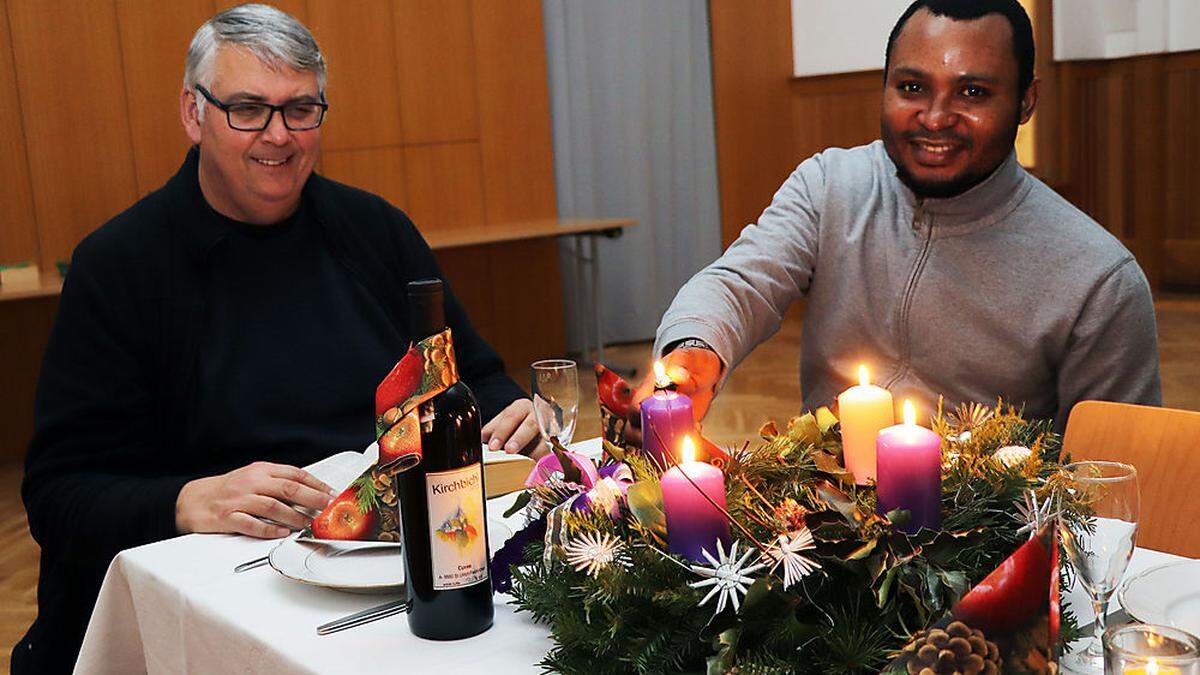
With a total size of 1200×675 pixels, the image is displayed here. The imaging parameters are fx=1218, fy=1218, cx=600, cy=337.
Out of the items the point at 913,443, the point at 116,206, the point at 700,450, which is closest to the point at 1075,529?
the point at 913,443

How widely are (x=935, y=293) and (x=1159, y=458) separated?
20.9 inches

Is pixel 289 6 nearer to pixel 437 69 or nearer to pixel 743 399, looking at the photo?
pixel 437 69

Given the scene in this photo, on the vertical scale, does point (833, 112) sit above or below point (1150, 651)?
above

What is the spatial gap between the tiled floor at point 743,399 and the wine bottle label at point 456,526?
223cm

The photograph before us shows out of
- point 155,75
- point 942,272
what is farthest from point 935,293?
point 155,75

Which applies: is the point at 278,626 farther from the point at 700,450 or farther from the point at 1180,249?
the point at 1180,249

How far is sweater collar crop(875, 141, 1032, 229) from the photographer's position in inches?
81.9

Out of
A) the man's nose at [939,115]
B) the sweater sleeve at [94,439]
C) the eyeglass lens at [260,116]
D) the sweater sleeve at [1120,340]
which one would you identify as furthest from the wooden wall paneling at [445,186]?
the sweater sleeve at [1120,340]

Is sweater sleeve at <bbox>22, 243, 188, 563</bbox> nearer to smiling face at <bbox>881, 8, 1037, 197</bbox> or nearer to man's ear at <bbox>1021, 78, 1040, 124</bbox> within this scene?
smiling face at <bbox>881, 8, 1037, 197</bbox>

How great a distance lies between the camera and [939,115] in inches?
79.6

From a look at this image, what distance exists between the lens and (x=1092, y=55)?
24.1 feet

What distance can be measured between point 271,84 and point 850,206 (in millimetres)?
1043

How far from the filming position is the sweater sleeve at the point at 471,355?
7.18ft

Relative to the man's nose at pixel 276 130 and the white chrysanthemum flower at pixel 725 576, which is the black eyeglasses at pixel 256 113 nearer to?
the man's nose at pixel 276 130
